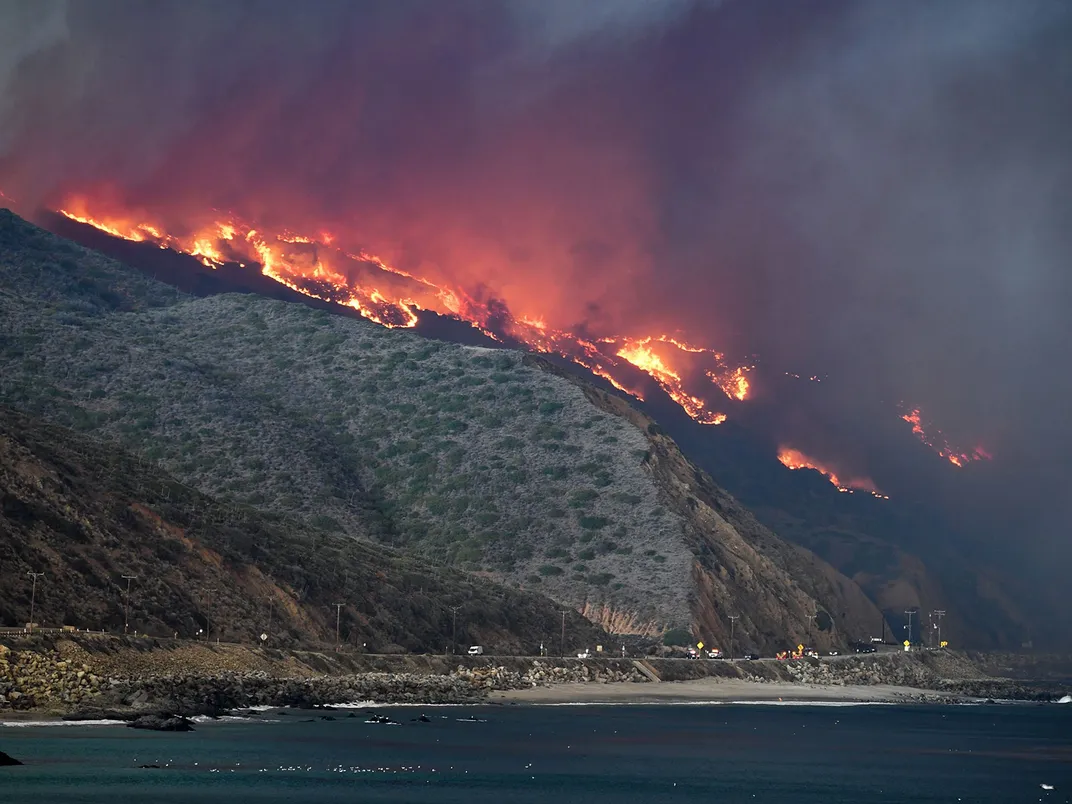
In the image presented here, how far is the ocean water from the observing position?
230 ft

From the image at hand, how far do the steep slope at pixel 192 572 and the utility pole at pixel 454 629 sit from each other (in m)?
0.41

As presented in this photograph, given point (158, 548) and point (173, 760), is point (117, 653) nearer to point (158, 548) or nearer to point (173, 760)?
point (173, 760)

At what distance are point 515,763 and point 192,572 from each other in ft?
215

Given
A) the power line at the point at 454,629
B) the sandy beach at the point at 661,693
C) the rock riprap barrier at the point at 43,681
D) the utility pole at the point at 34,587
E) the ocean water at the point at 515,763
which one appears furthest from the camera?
the power line at the point at 454,629

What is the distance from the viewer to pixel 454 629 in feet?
576

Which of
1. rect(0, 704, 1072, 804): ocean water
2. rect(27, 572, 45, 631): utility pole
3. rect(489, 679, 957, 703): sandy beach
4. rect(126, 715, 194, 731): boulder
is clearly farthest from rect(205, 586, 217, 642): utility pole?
rect(126, 715, 194, 731): boulder

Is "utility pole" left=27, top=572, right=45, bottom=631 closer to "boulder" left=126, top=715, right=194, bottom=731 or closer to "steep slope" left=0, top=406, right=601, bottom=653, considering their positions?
"steep slope" left=0, top=406, right=601, bottom=653

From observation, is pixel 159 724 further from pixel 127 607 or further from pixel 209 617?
pixel 209 617

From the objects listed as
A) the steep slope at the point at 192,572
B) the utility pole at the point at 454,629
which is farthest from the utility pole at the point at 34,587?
the utility pole at the point at 454,629

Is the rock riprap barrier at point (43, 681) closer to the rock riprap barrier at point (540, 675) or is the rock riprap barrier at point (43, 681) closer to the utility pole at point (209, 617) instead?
the utility pole at point (209, 617)

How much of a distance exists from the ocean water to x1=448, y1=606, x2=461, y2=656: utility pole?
33407mm

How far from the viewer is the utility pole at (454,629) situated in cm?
17054

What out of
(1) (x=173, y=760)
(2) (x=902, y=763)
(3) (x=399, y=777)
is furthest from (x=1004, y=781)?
(1) (x=173, y=760)

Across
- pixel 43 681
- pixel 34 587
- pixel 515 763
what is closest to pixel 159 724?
pixel 43 681
